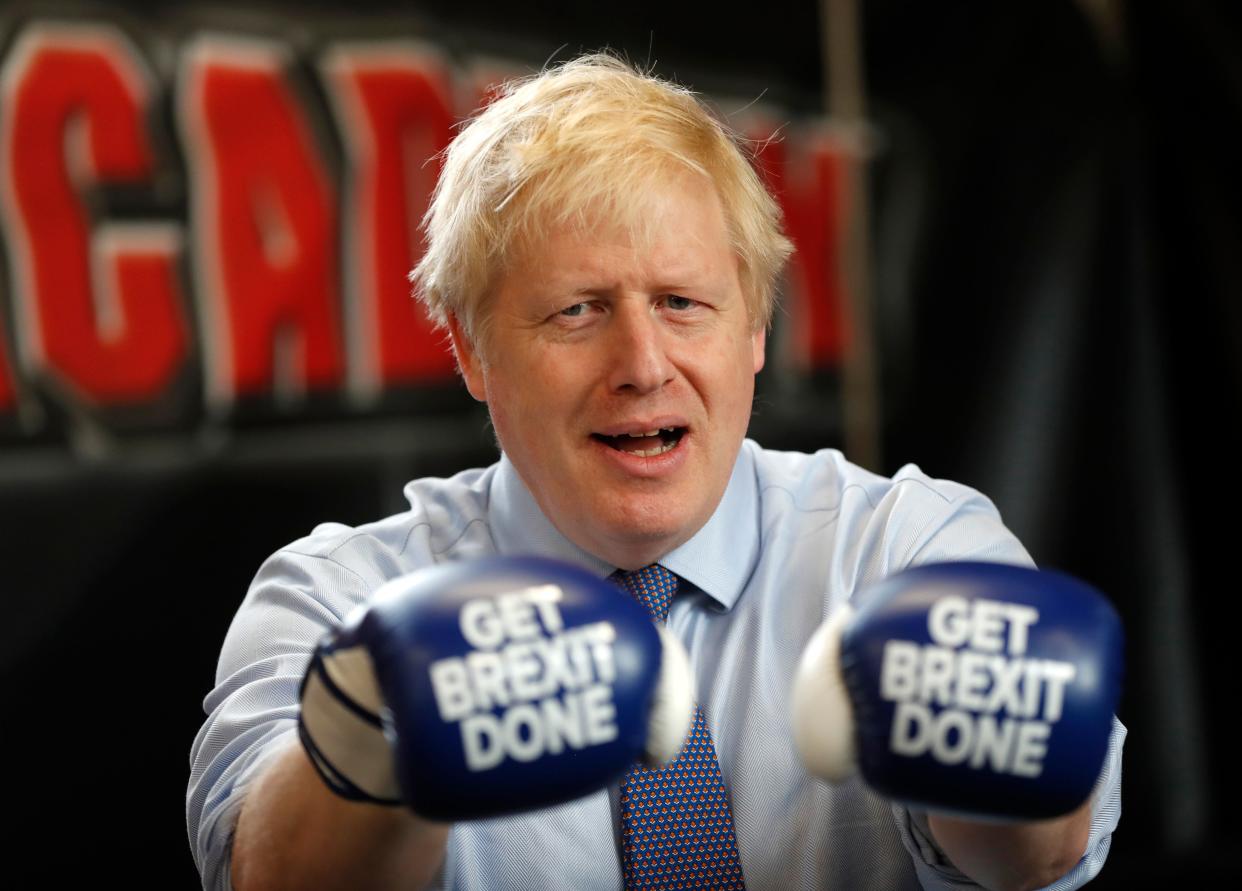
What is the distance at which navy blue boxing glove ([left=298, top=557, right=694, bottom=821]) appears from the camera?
1.01 meters

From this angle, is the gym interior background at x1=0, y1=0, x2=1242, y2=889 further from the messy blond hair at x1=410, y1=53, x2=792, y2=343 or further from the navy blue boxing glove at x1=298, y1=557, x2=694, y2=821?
the navy blue boxing glove at x1=298, y1=557, x2=694, y2=821

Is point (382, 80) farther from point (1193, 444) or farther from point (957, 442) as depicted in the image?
point (1193, 444)

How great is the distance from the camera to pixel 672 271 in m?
1.43

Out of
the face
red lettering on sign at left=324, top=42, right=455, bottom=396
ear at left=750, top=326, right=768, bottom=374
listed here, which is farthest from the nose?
red lettering on sign at left=324, top=42, right=455, bottom=396

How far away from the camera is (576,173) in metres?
1.42

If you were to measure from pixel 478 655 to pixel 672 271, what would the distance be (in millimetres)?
527

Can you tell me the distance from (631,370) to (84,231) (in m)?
1.26

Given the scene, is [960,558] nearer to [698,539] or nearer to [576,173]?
[698,539]

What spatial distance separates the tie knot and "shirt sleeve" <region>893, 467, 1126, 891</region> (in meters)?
0.22

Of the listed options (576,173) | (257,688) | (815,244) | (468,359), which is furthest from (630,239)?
(815,244)

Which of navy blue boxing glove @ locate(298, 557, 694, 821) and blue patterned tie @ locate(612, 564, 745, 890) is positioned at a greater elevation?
navy blue boxing glove @ locate(298, 557, 694, 821)

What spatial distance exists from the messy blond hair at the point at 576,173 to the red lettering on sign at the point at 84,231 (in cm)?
91

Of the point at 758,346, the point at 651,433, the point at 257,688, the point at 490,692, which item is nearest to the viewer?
the point at 490,692

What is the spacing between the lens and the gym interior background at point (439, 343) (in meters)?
2.31
